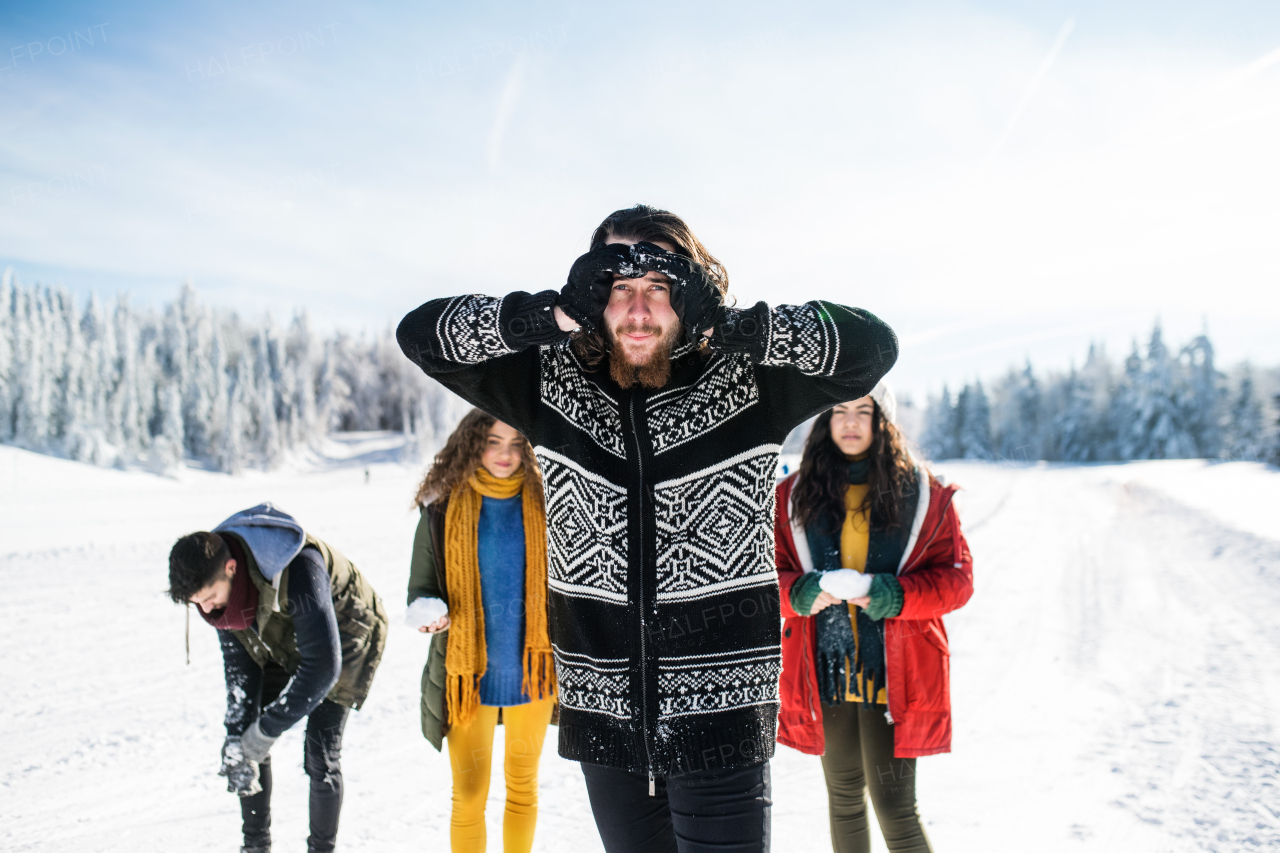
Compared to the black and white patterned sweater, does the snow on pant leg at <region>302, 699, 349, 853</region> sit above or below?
below

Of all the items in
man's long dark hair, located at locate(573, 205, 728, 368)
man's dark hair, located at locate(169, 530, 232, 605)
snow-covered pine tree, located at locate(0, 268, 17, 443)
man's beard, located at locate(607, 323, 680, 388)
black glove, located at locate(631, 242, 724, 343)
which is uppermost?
snow-covered pine tree, located at locate(0, 268, 17, 443)

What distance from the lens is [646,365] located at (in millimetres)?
1756

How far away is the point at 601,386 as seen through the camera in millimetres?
1855

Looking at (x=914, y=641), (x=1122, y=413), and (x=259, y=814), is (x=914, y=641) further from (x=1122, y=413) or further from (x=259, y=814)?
(x=1122, y=413)

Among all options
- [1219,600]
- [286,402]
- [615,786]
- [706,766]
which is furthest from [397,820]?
[286,402]

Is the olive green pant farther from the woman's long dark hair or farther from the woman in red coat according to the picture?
the woman's long dark hair

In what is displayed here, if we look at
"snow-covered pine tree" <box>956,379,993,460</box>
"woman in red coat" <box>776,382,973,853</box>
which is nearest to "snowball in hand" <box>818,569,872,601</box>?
"woman in red coat" <box>776,382,973,853</box>

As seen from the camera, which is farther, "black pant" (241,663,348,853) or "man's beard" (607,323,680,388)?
"black pant" (241,663,348,853)

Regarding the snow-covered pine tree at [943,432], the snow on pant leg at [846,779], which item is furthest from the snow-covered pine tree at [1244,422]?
the snow on pant leg at [846,779]

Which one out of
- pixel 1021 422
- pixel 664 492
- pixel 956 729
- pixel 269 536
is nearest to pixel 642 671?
pixel 664 492

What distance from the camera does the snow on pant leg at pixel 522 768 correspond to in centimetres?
281

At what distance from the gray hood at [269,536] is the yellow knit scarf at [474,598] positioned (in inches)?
23.8

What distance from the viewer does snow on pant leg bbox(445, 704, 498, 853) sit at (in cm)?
272

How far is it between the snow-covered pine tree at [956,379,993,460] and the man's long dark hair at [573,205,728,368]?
60.8 meters
